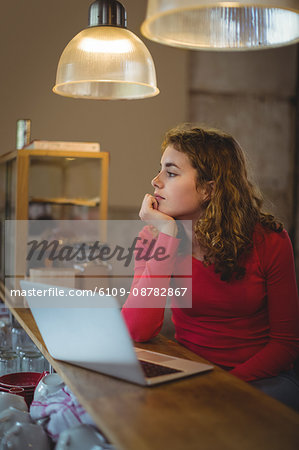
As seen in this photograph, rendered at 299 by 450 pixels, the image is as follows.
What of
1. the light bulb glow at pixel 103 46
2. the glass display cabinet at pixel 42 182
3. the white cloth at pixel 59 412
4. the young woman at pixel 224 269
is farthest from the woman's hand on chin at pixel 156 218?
the glass display cabinet at pixel 42 182

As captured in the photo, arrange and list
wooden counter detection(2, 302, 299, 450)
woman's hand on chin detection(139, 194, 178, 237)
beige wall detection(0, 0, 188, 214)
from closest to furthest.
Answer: wooden counter detection(2, 302, 299, 450), woman's hand on chin detection(139, 194, 178, 237), beige wall detection(0, 0, 188, 214)

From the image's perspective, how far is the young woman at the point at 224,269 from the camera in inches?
64.5

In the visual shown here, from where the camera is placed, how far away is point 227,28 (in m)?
1.42

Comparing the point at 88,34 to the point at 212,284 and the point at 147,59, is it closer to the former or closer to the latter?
the point at 147,59

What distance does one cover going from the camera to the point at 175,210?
5.94 feet

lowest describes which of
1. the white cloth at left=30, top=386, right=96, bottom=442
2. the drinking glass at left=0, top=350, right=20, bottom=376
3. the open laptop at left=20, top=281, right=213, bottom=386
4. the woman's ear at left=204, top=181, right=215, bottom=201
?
the drinking glass at left=0, top=350, right=20, bottom=376

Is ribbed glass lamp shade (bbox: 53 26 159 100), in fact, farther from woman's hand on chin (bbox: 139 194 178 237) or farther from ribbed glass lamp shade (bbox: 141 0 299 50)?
woman's hand on chin (bbox: 139 194 178 237)

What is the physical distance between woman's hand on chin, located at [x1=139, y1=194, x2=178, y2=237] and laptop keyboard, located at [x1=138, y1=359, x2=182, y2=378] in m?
0.56

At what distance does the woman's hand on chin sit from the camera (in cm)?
177

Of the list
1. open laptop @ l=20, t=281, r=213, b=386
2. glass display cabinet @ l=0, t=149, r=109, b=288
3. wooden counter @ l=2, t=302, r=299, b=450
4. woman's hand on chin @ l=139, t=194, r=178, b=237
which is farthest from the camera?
glass display cabinet @ l=0, t=149, r=109, b=288

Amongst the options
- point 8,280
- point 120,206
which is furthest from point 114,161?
point 8,280

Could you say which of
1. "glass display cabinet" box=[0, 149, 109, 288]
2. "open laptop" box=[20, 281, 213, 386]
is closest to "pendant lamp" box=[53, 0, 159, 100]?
"open laptop" box=[20, 281, 213, 386]

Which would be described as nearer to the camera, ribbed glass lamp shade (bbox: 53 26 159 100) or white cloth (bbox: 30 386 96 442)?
white cloth (bbox: 30 386 96 442)

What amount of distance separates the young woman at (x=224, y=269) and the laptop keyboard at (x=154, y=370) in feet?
1.00
